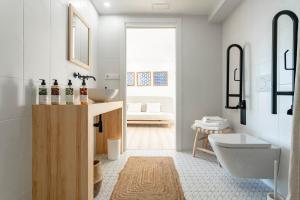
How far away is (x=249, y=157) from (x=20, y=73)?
1921 mm

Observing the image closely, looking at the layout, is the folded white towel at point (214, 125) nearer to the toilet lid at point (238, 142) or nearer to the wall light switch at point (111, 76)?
the toilet lid at point (238, 142)

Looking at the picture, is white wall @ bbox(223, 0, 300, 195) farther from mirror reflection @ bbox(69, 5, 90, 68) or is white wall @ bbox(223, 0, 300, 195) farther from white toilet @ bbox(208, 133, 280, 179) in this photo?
mirror reflection @ bbox(69, 5, 90, 68)

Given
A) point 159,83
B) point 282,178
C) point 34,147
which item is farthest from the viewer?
point 159,83

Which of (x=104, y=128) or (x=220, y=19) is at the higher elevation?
(x=220, y=19)

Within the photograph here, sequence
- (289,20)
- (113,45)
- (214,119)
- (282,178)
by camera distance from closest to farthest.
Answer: (289,20), (282,178), (214,119), (113,45)

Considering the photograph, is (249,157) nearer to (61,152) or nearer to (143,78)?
(61,152)

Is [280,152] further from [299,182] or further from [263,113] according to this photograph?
[299,182]

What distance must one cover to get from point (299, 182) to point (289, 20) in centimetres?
138

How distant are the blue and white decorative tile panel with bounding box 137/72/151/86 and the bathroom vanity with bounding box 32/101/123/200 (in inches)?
218

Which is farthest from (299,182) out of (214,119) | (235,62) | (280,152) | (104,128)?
(104,128)

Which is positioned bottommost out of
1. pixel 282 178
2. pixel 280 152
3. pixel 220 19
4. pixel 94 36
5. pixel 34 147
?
pixel 282 178

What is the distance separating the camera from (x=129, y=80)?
23.3 ft

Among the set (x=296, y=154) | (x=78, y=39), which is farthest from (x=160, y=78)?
(x=296, y=154)

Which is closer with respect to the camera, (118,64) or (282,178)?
(282,178)
